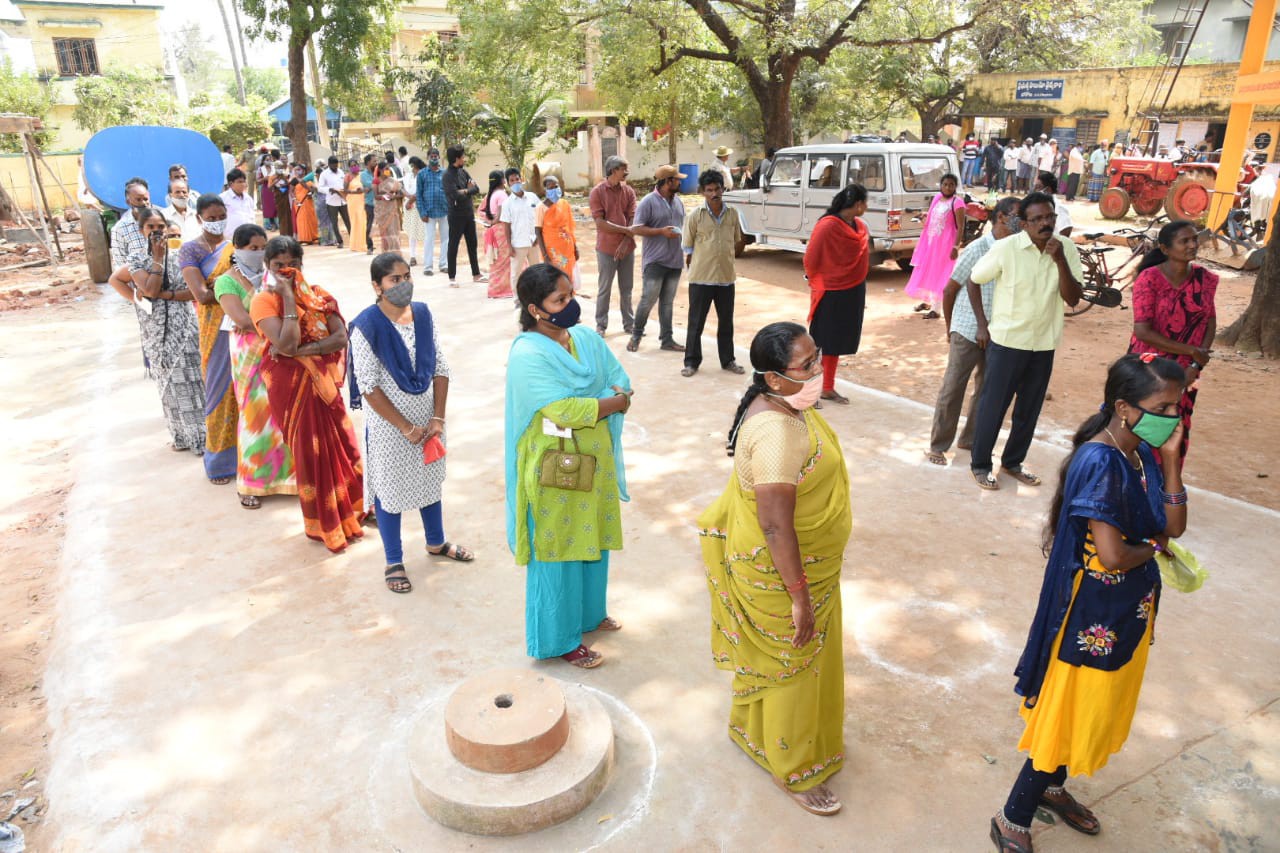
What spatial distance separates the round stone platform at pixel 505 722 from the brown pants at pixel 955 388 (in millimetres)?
3485

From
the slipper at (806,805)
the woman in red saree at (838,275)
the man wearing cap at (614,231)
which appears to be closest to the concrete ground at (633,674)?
the slipper at (806,805)

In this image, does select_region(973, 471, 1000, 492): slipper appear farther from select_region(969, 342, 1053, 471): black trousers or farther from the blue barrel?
the blue barrel

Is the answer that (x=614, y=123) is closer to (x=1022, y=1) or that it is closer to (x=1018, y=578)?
(x=1022, y=1)

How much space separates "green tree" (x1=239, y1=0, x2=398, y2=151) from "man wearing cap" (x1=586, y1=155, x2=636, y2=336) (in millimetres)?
14459

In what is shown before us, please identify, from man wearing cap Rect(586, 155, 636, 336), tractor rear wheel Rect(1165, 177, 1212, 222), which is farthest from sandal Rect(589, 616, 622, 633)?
tractor rear wheel Rect(1165, 177, 1212, 222)

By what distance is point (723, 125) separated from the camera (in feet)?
88.2

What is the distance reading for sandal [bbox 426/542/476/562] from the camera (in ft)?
14.1

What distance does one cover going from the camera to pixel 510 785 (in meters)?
2.68

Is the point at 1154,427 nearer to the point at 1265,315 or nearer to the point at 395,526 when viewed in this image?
the point at 395,526

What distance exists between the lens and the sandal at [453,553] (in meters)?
4.31

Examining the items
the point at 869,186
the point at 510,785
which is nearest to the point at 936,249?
the point at 869,186

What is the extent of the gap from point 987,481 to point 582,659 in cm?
293

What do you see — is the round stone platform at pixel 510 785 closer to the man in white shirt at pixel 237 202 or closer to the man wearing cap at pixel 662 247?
the man wearing cap at pixel 662 247

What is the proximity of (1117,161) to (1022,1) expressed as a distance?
19.6ft
